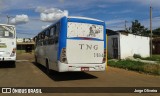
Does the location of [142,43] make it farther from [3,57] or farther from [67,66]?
[67,66]

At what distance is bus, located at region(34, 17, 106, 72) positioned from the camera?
1328 centimetres

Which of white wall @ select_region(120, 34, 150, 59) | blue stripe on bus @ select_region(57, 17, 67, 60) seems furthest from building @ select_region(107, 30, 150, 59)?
blue stripe on bus @ select_region(57, 17, 67, 60)

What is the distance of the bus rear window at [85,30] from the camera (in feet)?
44.1

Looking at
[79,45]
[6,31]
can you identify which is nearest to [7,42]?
[6,31]

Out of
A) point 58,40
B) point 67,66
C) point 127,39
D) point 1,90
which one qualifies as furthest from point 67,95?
point 127,39

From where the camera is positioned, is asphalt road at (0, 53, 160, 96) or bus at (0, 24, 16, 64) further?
bus at (0, 24, 16, 64)

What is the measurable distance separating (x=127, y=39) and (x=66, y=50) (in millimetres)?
18440

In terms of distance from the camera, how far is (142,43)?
111 ft

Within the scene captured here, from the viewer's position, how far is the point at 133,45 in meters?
31.9

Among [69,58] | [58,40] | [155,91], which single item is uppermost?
[58,40]

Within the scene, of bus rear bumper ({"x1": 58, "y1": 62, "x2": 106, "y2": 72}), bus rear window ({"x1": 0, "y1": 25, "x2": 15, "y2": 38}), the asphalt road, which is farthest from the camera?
bus rear window ({"x1": 0, "y1": 25, "x2": 15, "y2": 38})

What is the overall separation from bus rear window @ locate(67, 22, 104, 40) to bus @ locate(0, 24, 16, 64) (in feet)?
25.3

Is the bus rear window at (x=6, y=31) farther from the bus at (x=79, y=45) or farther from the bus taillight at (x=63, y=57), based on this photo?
the bus taillight at (x=63, y=57)

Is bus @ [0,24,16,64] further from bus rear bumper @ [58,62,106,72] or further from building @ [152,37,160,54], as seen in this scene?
building @ [152,37,160,54]
